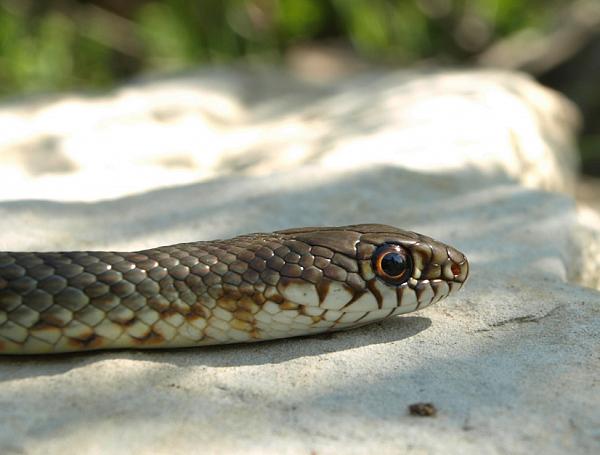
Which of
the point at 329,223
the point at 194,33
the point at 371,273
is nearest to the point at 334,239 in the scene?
the point at 371,273

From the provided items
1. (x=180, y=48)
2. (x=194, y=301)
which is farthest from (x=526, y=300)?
(x=180, y=48)

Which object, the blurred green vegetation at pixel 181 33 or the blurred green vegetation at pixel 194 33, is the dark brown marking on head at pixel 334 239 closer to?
the blurred green vegetation at pixel 194 33

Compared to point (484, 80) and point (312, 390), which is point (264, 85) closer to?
point (484, 80)

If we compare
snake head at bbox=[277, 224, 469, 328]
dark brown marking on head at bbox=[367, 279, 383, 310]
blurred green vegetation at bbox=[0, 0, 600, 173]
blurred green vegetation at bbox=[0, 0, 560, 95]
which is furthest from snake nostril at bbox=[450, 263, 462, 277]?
blurred green vegetation at bbox=[0, 0, 560, 95]

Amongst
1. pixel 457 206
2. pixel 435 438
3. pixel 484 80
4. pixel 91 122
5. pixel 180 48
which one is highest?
pixel 180 48

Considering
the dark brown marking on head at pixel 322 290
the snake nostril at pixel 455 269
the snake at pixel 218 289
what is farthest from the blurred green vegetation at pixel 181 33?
the dark brown marking on head at pixel 322 290

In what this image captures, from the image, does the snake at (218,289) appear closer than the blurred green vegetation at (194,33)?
Yes

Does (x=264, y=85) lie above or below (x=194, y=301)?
above
